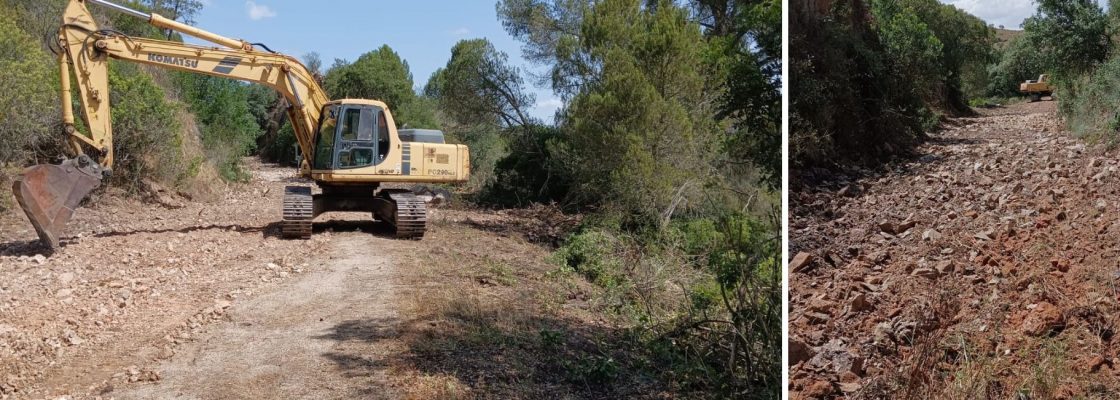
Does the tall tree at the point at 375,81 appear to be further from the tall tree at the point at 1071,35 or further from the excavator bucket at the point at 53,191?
the tall tree at the point at 1071,35

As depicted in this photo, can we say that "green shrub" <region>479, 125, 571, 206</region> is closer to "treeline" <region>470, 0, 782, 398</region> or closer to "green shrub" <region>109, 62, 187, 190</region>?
"treeline" <region>470, 0, 782, 398</region>

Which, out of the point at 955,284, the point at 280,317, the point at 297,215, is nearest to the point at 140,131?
the point at 297,215

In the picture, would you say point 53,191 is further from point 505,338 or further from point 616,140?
point 616,140

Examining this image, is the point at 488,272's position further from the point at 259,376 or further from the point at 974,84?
the point at 974,84

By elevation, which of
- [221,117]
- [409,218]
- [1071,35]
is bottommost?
[409,218]

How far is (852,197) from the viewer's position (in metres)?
2.73

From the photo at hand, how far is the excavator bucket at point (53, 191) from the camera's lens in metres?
9.28

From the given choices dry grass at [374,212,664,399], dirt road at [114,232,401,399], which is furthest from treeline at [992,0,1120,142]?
dirt road at [114,232,401,399]

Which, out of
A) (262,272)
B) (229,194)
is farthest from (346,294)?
Result: (229,194)

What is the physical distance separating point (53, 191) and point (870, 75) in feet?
29.6

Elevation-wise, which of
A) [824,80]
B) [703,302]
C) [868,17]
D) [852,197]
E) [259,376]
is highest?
[868,17]

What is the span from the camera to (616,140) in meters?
14.7

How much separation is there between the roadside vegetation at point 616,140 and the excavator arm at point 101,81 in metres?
1.04

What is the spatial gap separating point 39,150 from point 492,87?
10.2m
